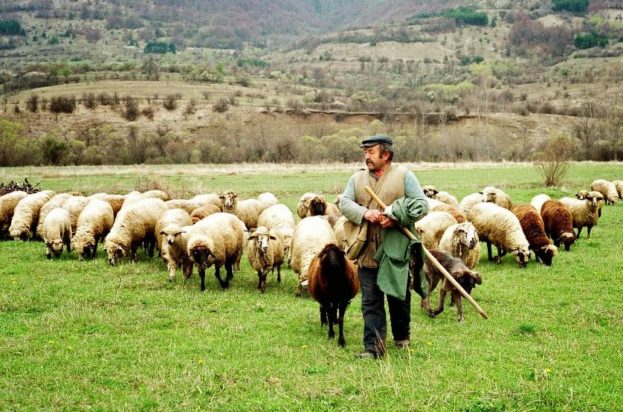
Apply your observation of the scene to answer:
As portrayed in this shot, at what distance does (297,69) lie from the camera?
168 metres

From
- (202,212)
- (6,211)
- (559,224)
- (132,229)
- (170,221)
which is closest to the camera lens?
(170,221)

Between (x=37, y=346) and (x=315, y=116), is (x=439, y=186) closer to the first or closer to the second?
(x=37, y=346)

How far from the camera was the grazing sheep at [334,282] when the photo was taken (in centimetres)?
830

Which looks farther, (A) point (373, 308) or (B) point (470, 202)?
(B) point (470, 202)

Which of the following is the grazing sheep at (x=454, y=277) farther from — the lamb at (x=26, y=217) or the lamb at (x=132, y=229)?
the lamb at (x=26, y=217)

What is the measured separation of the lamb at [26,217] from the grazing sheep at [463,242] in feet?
46.4

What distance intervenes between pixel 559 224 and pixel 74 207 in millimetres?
15669

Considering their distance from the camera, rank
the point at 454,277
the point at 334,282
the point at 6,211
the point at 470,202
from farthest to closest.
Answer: the point at 6,211
the point at 470,202
the point at 454,277
the point at 334,282

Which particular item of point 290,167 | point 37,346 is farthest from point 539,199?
point 290,167

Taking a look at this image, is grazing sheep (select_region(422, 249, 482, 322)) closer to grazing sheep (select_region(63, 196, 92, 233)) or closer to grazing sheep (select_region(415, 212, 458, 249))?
grazing sheep (select_region(415, 212, 458, 249))

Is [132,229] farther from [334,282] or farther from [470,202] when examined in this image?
[470,202]

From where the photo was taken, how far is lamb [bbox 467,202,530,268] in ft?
48.1

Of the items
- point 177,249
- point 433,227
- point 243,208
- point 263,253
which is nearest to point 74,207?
point 243,208

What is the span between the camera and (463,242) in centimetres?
1234
